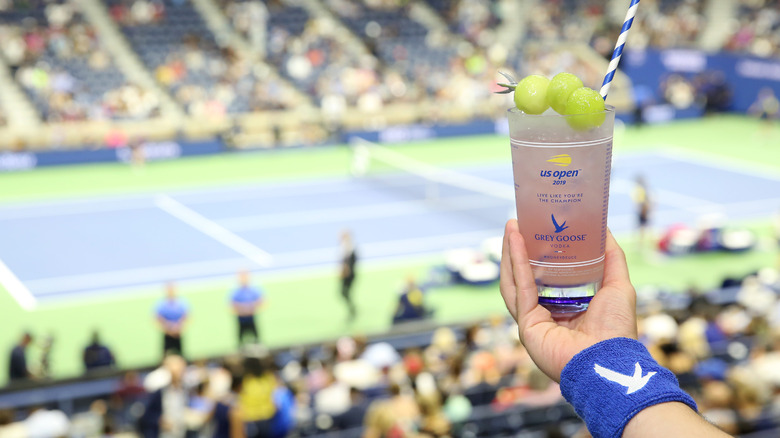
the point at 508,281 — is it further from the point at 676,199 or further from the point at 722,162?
the point at 722,162

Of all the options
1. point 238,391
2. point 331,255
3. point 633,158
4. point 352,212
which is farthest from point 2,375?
point 633,158

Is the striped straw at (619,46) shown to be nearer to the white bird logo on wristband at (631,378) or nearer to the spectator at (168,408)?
the white bird logo on wristband at (631,378)

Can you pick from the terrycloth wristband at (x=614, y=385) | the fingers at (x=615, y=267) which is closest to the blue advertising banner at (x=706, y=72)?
the fingers at (x=615, y=267)

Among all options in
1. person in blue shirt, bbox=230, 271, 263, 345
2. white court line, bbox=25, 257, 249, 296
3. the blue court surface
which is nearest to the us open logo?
person in blue shirt, bbox=230, 271, 263, 345

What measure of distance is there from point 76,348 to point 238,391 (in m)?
5.95

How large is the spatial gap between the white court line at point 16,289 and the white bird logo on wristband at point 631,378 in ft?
49.7

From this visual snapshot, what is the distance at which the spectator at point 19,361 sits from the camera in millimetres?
11438

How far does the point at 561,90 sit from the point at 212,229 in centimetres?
1843

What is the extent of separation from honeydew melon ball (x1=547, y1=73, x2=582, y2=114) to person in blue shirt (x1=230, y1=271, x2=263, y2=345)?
10741mm

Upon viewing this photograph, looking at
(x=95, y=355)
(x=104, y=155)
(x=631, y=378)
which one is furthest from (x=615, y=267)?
(x=104, y=155)

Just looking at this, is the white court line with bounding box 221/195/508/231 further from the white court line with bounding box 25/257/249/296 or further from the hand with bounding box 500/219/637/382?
the hand with bounding box 500/219/637/382

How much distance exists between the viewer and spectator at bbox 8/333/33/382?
1144 cm

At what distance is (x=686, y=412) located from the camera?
80.4 inches

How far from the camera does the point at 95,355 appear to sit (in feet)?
38.7
